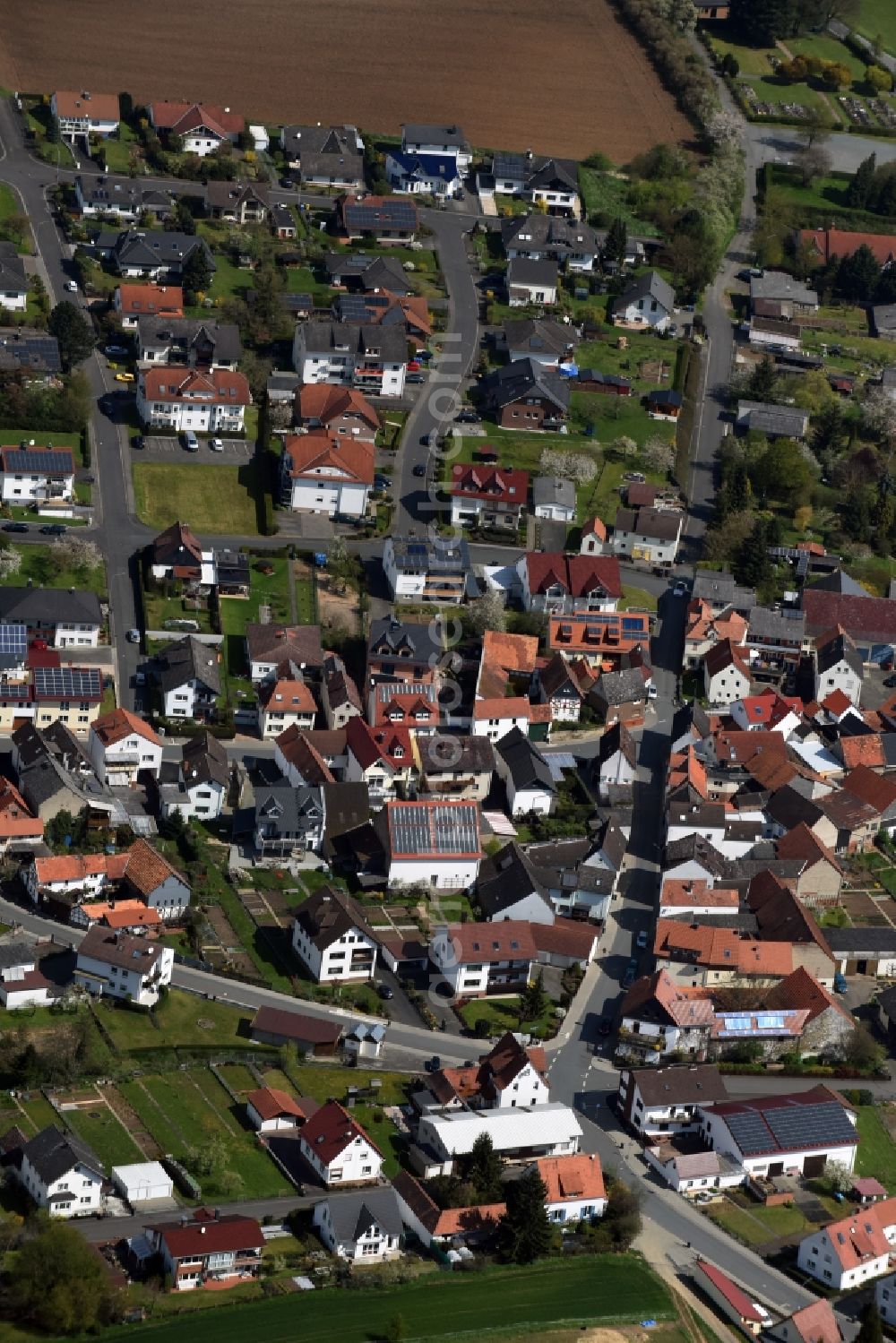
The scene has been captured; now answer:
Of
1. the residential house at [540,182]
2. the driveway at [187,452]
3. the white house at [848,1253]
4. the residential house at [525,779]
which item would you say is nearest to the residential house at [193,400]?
the driveway at [187,452]

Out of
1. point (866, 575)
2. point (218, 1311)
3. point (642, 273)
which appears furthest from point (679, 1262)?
point (642, 273)

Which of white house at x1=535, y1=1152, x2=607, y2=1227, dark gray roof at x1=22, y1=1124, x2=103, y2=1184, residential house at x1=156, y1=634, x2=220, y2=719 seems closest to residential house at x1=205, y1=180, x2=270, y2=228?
residential house at x1=156, y1=634, x2=220, y2=719

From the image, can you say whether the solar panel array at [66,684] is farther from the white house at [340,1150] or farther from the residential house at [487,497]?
the white house at [340,1150]

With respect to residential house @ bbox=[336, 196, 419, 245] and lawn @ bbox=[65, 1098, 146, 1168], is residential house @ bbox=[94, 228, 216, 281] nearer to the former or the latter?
residential house @ bbox=[336, 196, 419, 245]

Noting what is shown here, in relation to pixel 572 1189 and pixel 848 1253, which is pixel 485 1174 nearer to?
pixel 572 1189

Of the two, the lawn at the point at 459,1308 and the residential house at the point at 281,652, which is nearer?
the lawn at the point at 459,1308
